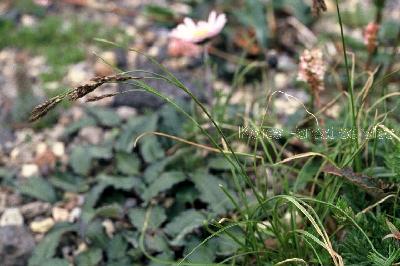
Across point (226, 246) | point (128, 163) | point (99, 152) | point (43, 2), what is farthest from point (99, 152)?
point (43, 2)

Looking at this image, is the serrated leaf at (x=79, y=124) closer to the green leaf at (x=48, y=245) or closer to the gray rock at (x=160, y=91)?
the gray rock at (x=160, y=91)

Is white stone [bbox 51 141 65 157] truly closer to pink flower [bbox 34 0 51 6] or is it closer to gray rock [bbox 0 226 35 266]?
gray rock [bbox 0 226 35 266]

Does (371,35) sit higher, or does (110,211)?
(371,35)

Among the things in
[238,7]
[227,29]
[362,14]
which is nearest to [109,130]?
[227,29]

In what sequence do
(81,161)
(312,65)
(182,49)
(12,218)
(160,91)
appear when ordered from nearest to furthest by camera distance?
(312,65), (12,218), (81,161), (160,91), (182,49)

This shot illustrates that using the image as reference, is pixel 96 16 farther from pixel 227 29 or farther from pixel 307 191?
pixel 307 191

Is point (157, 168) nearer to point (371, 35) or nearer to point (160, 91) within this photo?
point (160, 91)

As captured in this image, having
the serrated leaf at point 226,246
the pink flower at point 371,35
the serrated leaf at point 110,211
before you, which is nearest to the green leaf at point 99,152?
the serrated leaf at point 110,211
